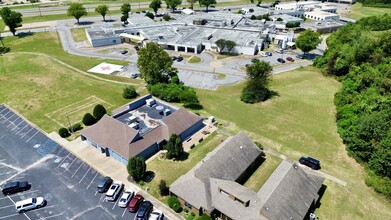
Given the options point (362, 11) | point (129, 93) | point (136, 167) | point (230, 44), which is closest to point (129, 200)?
point (136, 167)

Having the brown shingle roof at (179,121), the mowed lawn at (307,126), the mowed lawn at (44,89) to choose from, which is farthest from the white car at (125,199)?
the mowed lawn at (44,89)

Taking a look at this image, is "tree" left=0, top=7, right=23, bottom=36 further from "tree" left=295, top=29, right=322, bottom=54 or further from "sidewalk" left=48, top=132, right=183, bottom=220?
"tree" left=295, top=29, right=322, bottom=54

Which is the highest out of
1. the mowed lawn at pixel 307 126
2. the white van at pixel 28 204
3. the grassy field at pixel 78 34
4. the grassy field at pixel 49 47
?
the grassy field at pixel 78 34

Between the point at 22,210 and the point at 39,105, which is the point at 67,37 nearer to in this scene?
the point at 39,105

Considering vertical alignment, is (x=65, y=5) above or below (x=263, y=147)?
above

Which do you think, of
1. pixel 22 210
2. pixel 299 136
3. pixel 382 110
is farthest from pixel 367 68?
pixel 22 210

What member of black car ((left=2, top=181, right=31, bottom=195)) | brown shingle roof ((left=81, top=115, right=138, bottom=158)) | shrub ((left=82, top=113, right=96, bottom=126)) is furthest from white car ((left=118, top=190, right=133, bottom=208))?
shrub ((left=82, top=113, right=96, bottom=126))

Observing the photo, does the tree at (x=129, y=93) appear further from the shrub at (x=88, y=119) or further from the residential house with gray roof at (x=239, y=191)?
the residential house with gray roof at (x=239, y=191)
